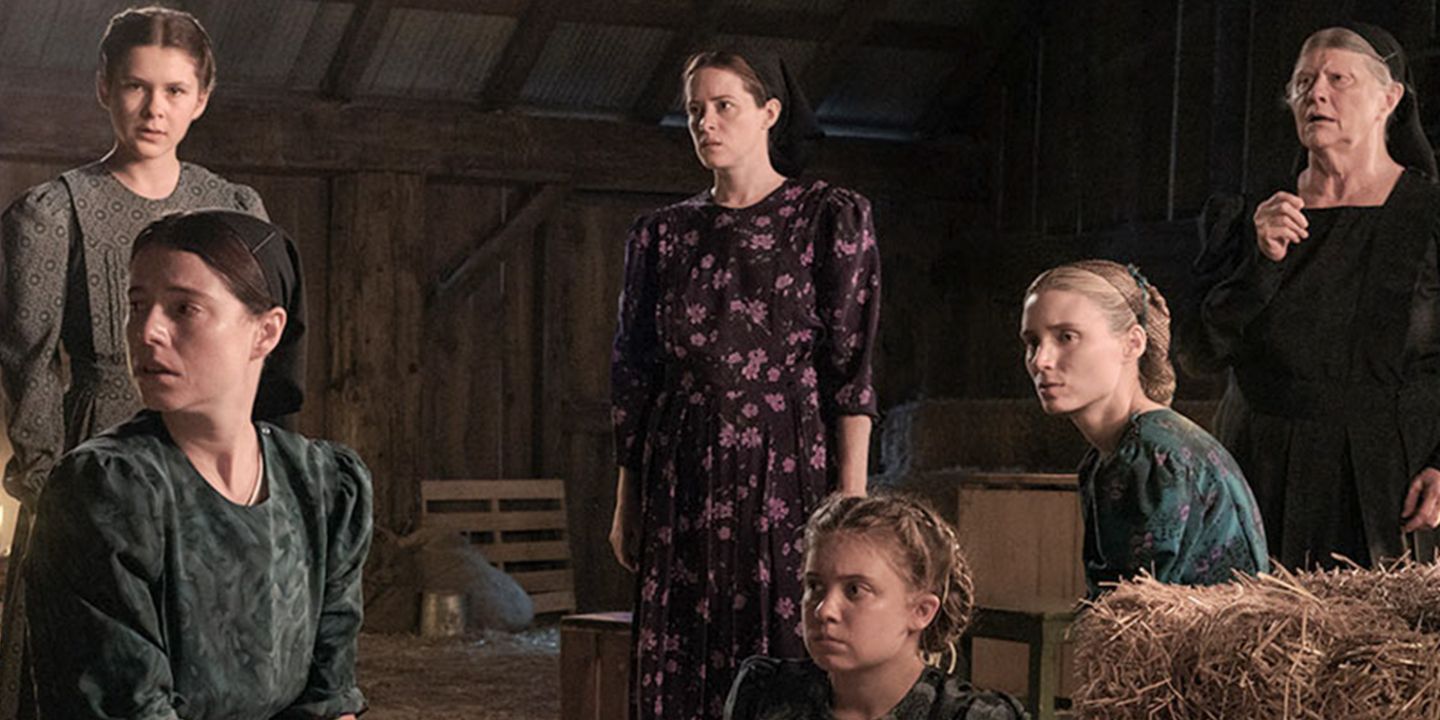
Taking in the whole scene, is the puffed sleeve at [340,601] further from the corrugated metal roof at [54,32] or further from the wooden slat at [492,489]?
the wooden slat at [492,489]

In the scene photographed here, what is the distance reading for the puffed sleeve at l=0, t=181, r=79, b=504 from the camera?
3.06 meters

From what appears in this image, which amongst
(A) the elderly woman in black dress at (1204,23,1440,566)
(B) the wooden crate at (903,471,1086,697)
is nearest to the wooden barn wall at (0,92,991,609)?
(B) the wooden crate at (903,471,1086,697)

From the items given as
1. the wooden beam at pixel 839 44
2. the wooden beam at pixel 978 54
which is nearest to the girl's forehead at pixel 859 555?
the wooden beam at pixel 839 44

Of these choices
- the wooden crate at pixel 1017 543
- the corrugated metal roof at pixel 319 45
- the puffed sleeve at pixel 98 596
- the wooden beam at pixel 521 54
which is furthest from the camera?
the wooden beam at pixel 521 54

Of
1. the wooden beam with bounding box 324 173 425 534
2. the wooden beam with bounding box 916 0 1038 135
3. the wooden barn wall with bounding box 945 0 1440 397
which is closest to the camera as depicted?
the wooden barn wall with bounding box 945 0 1440 397

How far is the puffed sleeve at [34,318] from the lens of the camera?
3057 millimetres

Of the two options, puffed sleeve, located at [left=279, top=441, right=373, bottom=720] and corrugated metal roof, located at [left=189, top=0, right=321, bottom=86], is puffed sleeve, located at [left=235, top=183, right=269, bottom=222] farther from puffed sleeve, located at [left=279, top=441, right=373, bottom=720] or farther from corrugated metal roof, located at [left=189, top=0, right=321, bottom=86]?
corrugated metal roof, located at [left=189, top=0, right=321, bottom=86]

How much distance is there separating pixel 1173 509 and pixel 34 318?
1734 mm

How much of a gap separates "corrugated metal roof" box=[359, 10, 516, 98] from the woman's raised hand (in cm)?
521

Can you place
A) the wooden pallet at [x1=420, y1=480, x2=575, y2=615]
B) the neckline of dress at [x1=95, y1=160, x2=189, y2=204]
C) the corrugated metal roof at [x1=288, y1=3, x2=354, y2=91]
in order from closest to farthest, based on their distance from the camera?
1. the neckline of dress at [x1=95, y1=160, x2=189, y2=204]
2. the corrugated metal roof at [x1=288, y1=3, x2=354, y2=91]
3. the wooden pallet at [x1=420, y1=480, x2=575, y2=615]

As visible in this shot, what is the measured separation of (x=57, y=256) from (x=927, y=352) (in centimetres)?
646

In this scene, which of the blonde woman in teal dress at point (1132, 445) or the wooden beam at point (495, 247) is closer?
the blonde woman in teal dress at point (1132, 445)

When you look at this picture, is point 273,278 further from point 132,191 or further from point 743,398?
point 743,398

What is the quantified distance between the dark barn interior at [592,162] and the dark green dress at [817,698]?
4.42 meters
